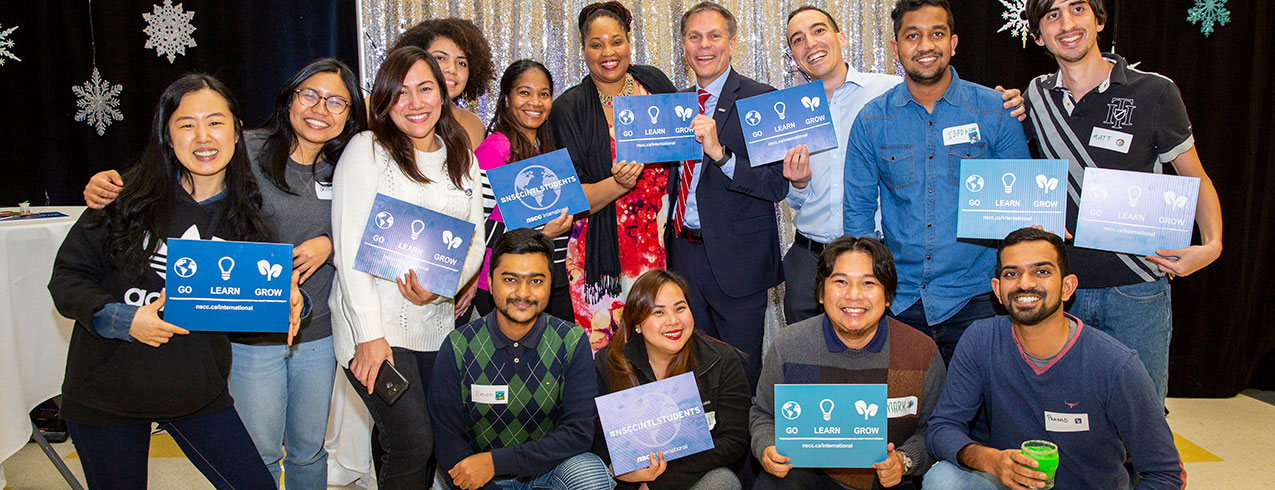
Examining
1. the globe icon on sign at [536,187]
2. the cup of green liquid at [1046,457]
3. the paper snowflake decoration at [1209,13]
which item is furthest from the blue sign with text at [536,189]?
the paper snowflake decoration at [1209,13]

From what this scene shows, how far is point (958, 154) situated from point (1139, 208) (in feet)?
1.84

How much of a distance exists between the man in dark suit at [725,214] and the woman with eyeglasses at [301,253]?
49.7 inches

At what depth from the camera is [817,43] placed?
311 cm

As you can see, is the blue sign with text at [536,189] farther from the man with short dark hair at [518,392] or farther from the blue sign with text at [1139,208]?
the blue sign with text at [1139,208]

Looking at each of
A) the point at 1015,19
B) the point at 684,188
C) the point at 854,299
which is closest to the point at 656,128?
the point at 684,188

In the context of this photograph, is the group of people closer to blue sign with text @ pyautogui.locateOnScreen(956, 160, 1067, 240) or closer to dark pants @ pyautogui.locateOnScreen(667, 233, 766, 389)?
dark pants @ pyautogui.locateOnScreen(667, 233, 766, 389)

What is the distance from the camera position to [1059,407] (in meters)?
2.28

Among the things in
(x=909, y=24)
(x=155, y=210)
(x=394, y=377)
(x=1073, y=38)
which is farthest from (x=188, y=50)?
(x=1073, y=38)

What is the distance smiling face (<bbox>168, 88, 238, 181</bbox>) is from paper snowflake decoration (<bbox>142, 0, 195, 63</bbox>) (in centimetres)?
284

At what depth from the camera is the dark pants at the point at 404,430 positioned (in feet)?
7.88

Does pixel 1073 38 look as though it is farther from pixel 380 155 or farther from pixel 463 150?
pixel 380 155

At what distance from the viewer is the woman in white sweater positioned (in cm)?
236

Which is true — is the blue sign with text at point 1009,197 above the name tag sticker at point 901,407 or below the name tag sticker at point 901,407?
above

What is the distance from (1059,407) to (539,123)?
2.12 m
